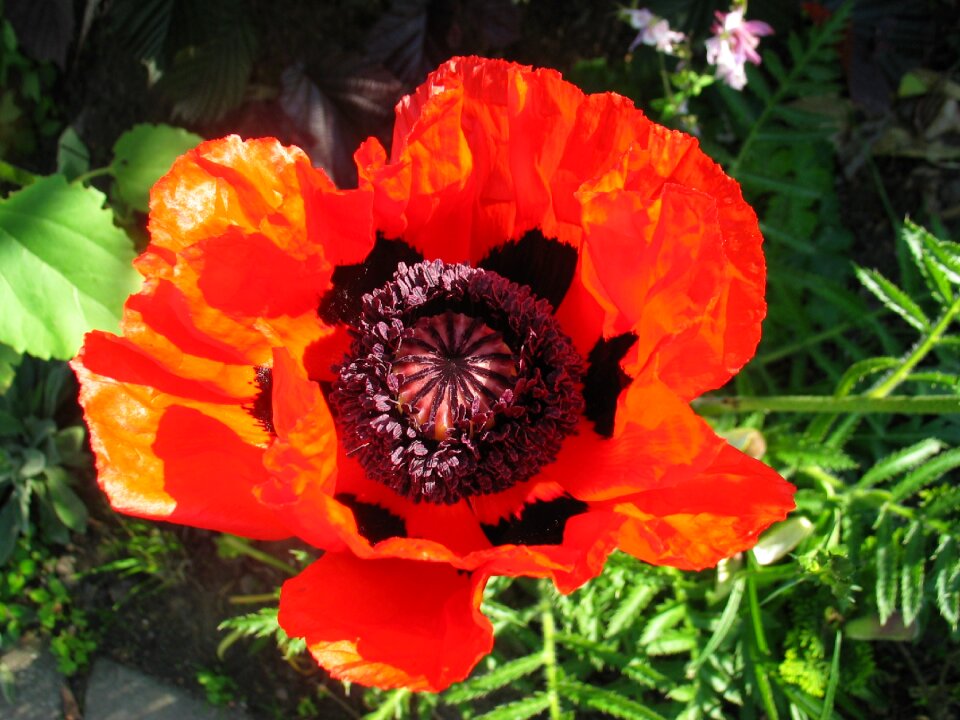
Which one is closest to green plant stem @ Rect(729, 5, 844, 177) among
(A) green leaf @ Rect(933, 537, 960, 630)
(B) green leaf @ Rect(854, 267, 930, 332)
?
(B) green leaf @ Rect(854, 267, 930, 332)

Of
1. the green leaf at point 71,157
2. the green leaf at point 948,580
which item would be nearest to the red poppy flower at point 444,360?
the green leaf at point 948,580

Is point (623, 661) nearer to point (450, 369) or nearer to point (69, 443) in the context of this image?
point (450, 369)

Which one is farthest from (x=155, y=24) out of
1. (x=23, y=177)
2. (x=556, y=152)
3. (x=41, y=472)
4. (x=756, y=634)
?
(x=756, y=634)

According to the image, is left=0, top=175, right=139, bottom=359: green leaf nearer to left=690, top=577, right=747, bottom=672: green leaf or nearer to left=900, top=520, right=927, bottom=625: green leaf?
left=690, top=577, right=747, bottom=672: green leaf

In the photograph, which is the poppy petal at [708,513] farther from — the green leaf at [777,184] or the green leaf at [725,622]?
the green leaf at [777,184]

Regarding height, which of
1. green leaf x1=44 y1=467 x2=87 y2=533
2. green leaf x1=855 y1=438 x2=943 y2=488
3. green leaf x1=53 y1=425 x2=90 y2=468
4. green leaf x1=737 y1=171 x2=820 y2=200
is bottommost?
green leaf x1=44 y1=467 x2=87 y2=533

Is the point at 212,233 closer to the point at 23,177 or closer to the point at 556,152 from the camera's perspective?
the point at 556,152
